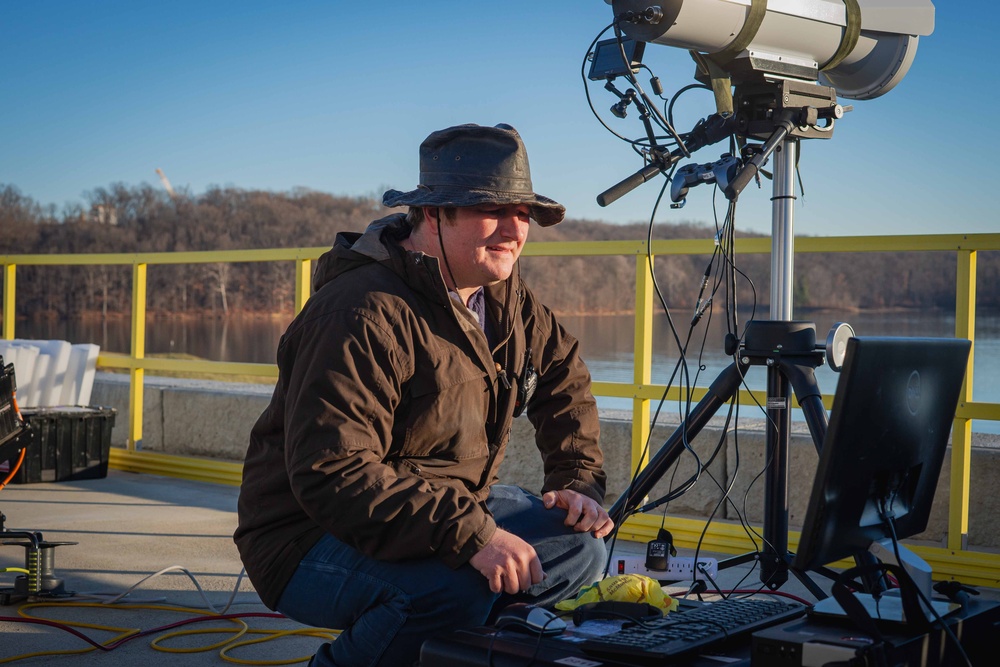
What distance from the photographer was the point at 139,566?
399 centimetres

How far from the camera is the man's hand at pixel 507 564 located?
2098mm

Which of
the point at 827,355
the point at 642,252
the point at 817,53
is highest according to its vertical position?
the point at 817,53

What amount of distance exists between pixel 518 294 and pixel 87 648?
160cm

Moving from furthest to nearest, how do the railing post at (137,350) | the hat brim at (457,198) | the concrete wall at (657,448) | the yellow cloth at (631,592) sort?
the railing post at (137,350), the concrete wall at (657,448), the hat brim at (457,198), the yellow cloth at (631,592)

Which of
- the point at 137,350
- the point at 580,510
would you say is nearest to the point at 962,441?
the point at 580,510

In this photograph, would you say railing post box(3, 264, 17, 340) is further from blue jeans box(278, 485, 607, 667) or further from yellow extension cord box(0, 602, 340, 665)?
blue jeans box(278, 485, 607, 667)

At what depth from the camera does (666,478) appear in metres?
4.68

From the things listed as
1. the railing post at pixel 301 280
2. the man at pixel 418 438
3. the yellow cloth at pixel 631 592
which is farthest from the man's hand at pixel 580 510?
the railing post at pixel 301 280

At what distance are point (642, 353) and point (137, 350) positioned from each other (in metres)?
3.44

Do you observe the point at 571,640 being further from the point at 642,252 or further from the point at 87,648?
the point at 642,252

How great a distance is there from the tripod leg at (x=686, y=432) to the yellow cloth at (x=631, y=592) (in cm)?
90

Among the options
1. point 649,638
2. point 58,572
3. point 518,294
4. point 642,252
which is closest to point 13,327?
point 58,572

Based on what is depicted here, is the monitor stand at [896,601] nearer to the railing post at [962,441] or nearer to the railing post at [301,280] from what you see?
the railing post at [962,441]

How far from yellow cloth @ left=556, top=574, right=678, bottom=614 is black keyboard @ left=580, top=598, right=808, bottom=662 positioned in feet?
0.36
